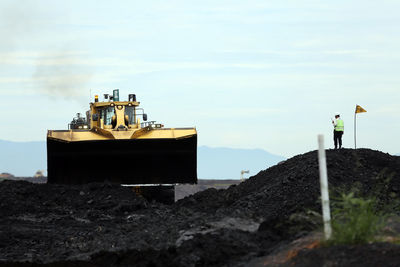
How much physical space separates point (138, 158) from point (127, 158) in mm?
375

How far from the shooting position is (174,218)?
18.3m

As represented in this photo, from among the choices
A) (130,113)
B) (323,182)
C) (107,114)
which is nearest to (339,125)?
(130,113)

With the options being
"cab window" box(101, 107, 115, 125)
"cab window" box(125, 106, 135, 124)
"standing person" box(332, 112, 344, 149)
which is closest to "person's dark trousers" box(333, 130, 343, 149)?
"standing person" box(332, 112, 344, 149)

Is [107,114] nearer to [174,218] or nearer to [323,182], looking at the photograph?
[174,218]

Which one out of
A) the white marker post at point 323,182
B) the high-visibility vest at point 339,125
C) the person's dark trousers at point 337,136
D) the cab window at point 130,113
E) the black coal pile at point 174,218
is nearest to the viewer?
the white marker post at point 323,182

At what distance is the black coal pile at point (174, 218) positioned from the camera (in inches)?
→ 488

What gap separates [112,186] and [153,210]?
2.79 meters

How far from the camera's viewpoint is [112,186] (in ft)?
80.5

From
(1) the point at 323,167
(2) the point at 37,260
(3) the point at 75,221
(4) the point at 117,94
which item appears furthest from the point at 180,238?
(4) the point at 117,94

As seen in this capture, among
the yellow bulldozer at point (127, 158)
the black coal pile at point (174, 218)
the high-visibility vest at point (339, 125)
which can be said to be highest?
the high-visibility vest at point (339, 125)


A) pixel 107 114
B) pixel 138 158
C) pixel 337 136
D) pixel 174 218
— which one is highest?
pixel 107 114

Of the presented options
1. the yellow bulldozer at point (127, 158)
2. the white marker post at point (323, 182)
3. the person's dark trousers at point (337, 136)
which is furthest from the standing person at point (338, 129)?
the white marker post at point (323, 182)

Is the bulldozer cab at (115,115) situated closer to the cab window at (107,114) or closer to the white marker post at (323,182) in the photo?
the cab window at (107,114)

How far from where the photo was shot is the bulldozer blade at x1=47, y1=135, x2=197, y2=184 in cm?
2538
